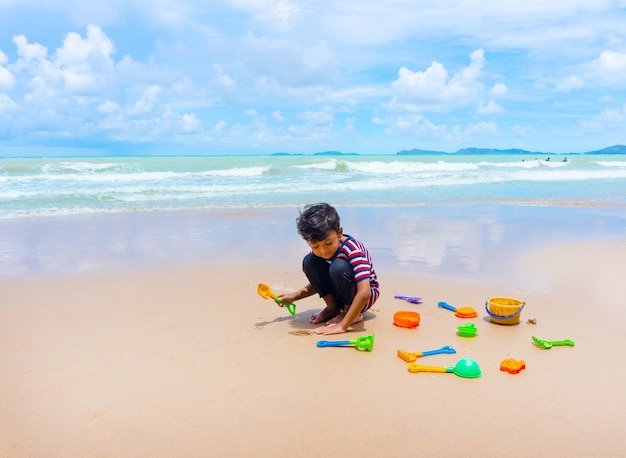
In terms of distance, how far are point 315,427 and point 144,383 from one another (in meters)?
1.16

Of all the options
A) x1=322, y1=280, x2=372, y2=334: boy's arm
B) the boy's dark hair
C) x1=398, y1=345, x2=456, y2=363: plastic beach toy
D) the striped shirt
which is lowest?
x1=398, y1=345, x2=456, y2=363: plastic beach toy

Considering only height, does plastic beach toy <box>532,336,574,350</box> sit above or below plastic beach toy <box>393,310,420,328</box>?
below

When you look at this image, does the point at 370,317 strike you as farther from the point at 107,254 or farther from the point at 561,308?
the point at 107,254

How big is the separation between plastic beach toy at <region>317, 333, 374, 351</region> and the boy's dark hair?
78 centimetres

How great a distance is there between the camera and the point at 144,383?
10.5ft

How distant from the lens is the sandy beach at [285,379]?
261 centimetres

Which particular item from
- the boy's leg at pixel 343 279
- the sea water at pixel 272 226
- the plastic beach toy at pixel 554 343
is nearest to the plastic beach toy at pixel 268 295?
the boy's leg at pixel 343 279

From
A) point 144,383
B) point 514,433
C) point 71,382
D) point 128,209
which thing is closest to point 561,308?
point 514,433

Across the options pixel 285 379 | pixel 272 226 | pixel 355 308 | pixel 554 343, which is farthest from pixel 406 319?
pixel 272 226

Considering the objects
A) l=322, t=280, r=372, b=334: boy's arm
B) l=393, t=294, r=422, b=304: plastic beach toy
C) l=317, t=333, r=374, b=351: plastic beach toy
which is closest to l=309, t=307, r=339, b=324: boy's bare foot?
l=322, t=280, r=372, b=334: boy's arm

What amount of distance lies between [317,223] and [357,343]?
0.94m

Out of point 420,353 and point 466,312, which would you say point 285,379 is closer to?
point 420,353

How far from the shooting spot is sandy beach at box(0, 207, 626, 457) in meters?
2.61

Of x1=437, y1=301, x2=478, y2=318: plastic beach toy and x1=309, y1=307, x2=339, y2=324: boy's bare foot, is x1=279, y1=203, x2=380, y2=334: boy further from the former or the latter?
x1=437, y1=301, x2=478, y2=318: plastic beach toy
